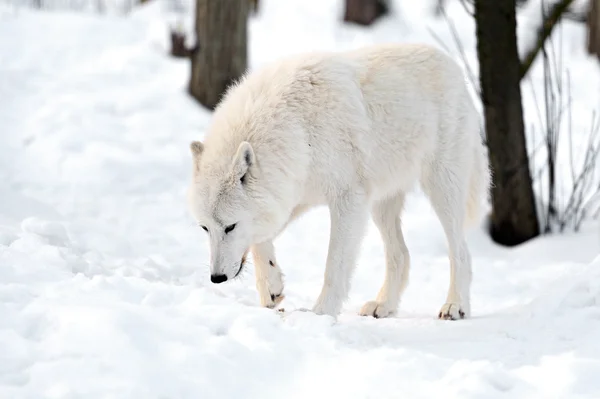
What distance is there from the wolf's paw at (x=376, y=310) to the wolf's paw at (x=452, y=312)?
37 cm

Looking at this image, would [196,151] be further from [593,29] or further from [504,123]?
[593,29]

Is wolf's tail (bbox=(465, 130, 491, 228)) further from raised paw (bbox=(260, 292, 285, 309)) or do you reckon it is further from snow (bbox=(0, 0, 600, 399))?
raised paw (bbox=(260, 292, 285, 309))

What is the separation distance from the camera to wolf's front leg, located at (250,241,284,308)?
4730 mm

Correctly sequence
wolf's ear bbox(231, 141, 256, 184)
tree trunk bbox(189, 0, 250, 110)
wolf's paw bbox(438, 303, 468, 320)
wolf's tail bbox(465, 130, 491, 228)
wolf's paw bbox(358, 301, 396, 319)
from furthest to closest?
tree trunk bbox(189, 0, 250, 110)
wolf's tail bbox(465, 130, 491, 228)
wolf's paw bbox(358, 301, 396, 319)
wolf's paw bbox(438, 303, 468, 320)
wolf's ear bbox(231, 141, 256, 184)

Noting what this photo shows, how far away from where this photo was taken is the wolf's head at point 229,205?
163 inches

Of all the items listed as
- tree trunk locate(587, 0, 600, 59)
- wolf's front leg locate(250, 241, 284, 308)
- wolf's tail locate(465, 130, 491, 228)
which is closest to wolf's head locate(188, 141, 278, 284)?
wolf's front leg locate(250, 241, 284, 308)

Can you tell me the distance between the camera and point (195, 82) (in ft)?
29.6

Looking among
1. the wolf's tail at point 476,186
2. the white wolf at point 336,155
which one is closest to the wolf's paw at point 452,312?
the white wolf at point 336,155

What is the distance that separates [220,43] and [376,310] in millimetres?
4597

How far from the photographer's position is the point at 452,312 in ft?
16.1

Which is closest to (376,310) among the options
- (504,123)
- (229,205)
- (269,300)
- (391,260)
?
(391,260)

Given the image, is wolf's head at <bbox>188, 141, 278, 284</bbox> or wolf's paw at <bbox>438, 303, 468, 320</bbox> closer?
wolf's head at <bbox>188, 141, 278, 284</bbox>

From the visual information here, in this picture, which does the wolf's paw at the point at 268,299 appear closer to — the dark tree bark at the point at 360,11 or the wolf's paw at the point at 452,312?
the wolf's paw at the point at 452,312

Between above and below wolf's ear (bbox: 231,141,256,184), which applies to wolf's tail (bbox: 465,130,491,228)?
below
